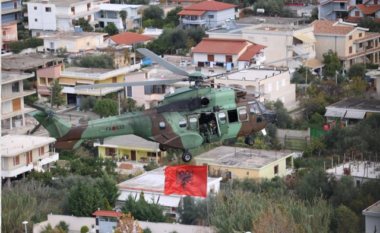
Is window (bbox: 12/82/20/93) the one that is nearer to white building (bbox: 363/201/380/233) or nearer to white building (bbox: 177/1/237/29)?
white building (bbox: 363/201/380/233)

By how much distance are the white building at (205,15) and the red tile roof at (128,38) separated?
470cm

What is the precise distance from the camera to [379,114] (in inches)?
1543

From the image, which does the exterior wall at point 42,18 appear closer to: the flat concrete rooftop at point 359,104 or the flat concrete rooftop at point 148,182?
the flat concrete rooftop at point 359,104

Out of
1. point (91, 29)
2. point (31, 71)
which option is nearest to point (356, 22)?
point (91, 29)

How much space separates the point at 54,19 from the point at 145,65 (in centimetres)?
1083

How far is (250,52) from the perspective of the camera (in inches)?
1886

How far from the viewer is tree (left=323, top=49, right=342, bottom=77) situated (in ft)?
164

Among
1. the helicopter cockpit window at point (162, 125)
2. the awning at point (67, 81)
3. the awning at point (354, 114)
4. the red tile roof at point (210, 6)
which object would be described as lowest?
the awning at point (354, 114)

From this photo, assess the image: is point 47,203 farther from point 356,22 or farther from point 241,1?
point 241,1

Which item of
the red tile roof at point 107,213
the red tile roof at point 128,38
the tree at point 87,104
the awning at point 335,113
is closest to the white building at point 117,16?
the red tile roof at point 128,38

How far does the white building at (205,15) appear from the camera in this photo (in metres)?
60.0

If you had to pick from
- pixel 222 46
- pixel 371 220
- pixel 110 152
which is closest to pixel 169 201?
pixel 371 220

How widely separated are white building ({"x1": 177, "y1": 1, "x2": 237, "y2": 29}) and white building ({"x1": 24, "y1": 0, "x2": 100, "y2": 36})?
589 centimetres

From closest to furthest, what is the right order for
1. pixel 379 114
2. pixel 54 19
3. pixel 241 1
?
1. pixel 379 114
2. pixel 54 19
3. pixel 241 1
